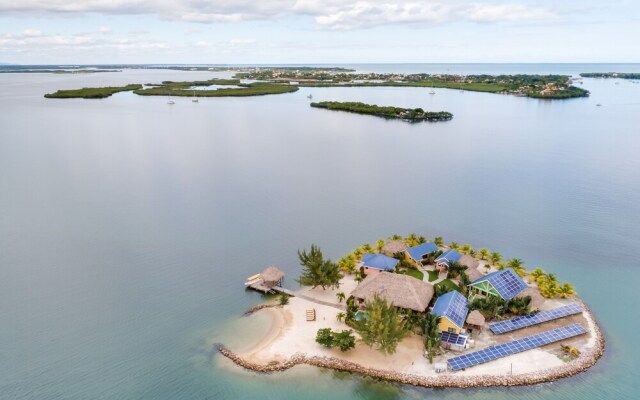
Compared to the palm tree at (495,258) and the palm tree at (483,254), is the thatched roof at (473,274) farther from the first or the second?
the palm tree at (483,254)

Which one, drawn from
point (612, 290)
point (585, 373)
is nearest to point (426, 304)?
point (585, 373)

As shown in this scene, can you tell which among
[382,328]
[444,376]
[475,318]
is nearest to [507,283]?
[475,318]

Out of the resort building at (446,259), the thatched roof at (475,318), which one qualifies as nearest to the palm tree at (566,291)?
the resort building at (446,259)

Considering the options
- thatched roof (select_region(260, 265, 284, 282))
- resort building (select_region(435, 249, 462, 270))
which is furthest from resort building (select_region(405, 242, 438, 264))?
thatched roof (select_region(260, 265, 284, 282))

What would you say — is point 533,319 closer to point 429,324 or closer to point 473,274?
point 473,274

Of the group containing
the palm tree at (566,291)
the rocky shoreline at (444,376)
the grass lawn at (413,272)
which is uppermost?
the palm tree at (566,291)

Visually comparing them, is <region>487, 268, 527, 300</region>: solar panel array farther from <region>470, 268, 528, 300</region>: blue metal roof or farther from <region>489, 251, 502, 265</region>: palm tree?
<region>489, 251, 502, 265</region>: palm tree
